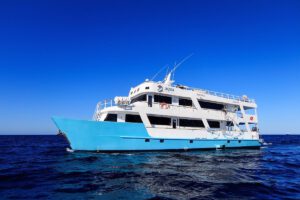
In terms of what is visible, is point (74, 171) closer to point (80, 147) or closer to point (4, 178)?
point (4, 178)

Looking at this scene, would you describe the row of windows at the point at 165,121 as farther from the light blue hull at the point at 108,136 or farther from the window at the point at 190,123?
the light blue hull at the point at 108,136

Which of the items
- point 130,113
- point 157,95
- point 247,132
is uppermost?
point 157,95

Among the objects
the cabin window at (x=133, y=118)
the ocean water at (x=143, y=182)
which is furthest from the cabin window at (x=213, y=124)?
the ocean water at (x=143, y=182)

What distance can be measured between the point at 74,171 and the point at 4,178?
9.04 feet

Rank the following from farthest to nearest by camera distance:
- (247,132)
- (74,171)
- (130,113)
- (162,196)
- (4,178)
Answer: (247,132)
(130,113)
(74,171)
(4,178)
(162,196)

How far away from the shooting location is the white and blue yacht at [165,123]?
15219mm

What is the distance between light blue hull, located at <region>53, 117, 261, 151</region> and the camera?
14898 millimetres

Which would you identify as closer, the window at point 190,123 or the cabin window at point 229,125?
the window at point 190,123

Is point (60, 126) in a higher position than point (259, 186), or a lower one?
higher

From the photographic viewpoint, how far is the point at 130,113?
54.2 ft

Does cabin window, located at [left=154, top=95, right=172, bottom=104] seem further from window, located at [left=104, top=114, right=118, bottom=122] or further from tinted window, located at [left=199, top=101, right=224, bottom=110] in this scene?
window, located at [left=104, top=114, right=118, bottom=122]

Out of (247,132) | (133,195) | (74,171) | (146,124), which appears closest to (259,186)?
(133,195)

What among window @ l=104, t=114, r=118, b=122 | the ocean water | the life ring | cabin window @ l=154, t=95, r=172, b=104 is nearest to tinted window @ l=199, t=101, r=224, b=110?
cabin window @ l=154, t=95, r=172, b=104

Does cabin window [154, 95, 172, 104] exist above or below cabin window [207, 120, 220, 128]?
above
